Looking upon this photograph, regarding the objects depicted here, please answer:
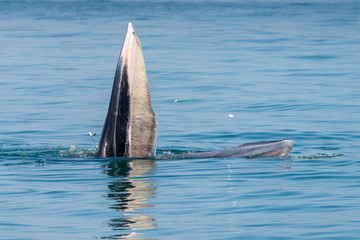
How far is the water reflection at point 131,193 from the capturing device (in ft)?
33.1

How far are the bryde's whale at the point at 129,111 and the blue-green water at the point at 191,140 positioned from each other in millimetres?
436

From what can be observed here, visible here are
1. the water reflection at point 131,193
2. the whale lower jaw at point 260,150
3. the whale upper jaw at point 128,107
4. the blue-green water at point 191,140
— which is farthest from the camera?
the whale lower jaw at point 260,150

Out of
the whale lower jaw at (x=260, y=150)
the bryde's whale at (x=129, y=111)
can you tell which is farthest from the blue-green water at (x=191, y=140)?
the bryde's whale at (x=129, y=111)

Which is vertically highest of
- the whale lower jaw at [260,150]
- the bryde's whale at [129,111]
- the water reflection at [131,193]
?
the bryde's whale at [129,111]

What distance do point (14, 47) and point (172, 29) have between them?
49.7 feet

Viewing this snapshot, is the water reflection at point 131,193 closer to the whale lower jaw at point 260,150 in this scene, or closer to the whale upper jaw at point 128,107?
the whale upper jaw at point 128,107

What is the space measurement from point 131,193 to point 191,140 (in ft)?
16.7

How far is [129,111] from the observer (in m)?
12.1

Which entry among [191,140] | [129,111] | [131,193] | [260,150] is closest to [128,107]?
[129,111]

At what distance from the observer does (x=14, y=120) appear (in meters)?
19.1

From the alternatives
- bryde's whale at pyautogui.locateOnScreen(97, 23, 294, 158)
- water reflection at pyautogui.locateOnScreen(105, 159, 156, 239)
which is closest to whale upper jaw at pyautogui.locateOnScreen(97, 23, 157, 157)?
bryde's whale at pyautogui.locateOnScreen(97, 23, 294, 158)

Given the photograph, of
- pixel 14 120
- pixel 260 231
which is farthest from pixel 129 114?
pixel 14 120

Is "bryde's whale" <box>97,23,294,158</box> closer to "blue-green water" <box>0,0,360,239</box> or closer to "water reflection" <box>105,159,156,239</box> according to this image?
"water reflection" <box>105,159,156,239</box>

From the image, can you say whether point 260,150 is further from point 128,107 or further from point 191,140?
point 191,140
